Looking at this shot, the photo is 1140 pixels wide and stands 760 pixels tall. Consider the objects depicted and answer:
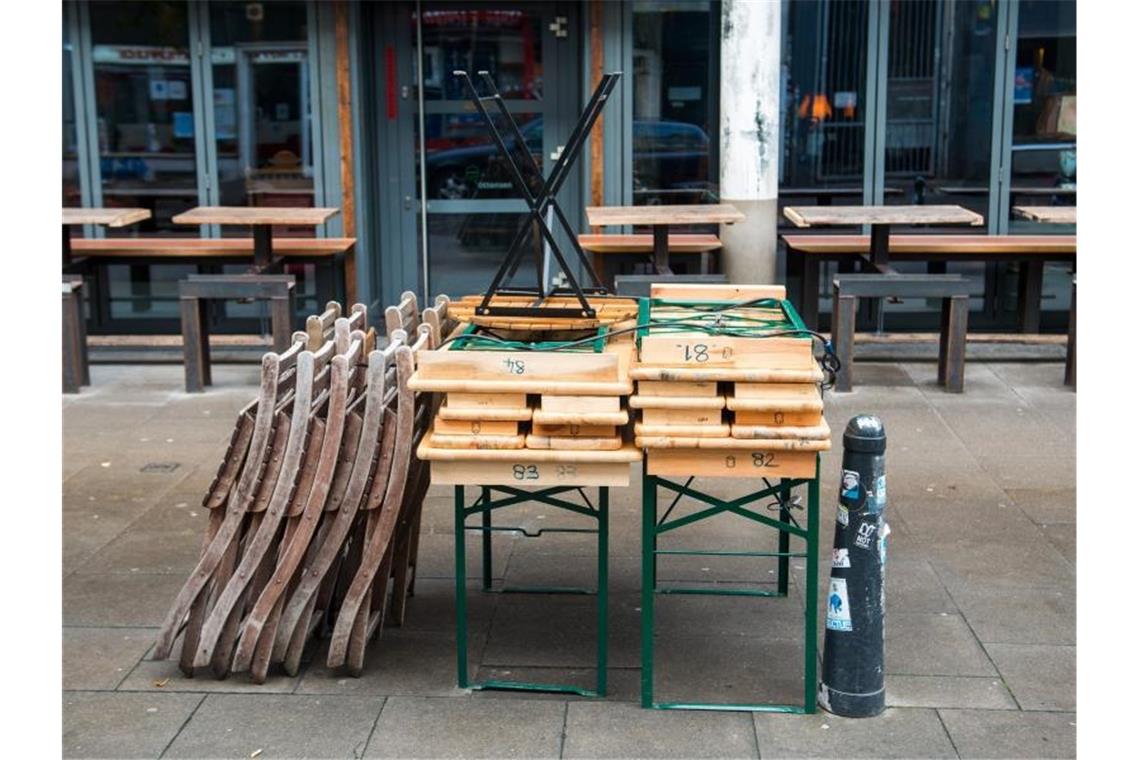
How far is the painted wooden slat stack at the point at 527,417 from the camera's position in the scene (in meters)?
4.96

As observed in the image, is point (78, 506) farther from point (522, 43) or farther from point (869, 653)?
point (522, 43)

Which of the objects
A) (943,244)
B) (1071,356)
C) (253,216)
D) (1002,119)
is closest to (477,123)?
(253,216)

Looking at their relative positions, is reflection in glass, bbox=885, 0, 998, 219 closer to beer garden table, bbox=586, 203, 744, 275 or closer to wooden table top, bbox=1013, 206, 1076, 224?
wooden table top, bbox=1013, 206, 1076, 224

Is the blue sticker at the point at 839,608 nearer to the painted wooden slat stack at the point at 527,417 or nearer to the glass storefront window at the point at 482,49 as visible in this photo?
the painted wooden slat stack at the point at 527,417

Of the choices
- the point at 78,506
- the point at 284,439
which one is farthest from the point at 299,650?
the point at 78,506

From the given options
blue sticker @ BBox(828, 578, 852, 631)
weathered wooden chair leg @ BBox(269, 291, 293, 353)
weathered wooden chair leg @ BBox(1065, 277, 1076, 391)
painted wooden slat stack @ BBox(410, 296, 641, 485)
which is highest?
painted wooden slat stack @ BBox(410, 296, 641, 485)

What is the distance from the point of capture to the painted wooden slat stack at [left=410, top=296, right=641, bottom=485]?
4965 millimetres

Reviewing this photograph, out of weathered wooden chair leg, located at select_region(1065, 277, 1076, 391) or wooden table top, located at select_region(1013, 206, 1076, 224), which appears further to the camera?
wooden table top, located at select_region(1013, 206, 1076, 224)

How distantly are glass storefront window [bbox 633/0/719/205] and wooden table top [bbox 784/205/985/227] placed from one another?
1215 mm

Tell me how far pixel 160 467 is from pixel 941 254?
6.40 m

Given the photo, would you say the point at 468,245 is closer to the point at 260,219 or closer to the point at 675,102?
the point at 675,102

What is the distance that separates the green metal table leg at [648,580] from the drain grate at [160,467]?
4.13m

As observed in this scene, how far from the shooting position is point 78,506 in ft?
25.2

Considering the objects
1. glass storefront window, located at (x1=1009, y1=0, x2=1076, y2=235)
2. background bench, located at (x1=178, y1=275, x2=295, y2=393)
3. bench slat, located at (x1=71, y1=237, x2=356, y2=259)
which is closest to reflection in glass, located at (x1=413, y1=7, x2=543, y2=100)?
bench slat, located at (x1=71, y1=237, x2=356, y2=259)
